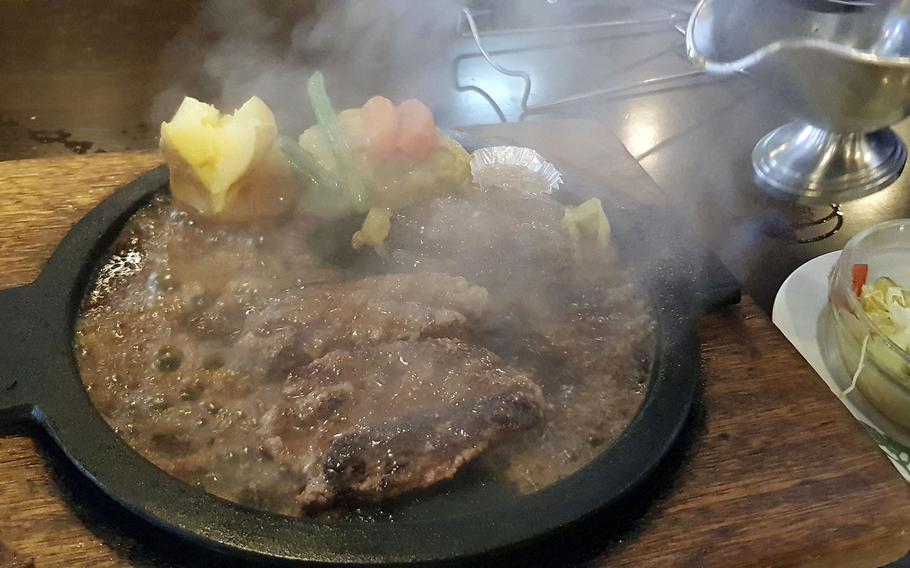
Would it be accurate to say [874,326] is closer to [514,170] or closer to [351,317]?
[514,170]

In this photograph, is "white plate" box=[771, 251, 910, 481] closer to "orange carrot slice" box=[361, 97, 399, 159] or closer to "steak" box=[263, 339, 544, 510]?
"steak" box=[263, 339, 544, 510]

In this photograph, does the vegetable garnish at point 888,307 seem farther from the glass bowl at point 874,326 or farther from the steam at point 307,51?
the steam at point 307,51

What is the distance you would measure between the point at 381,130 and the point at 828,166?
5.47ft

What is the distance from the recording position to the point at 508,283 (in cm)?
161

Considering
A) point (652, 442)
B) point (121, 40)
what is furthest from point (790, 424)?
point (121, 40)

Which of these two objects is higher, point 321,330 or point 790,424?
point 321,330

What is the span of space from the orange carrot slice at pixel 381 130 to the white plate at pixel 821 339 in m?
1.10

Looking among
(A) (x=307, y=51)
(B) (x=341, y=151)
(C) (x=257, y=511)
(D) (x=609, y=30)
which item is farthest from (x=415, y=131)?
(D) (x=609, y=30)

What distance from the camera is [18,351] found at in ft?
4.55

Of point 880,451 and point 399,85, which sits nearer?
point 880,451

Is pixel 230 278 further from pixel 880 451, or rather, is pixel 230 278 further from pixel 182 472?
pixel 880 451

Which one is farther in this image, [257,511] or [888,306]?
[888,306]

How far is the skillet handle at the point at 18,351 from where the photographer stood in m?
1.31

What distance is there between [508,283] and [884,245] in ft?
3.60
